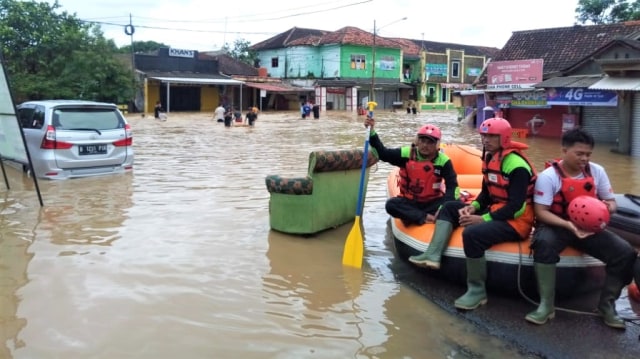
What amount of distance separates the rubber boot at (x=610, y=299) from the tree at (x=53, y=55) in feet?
119

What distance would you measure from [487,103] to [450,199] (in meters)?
23.7

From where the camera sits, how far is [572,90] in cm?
2327

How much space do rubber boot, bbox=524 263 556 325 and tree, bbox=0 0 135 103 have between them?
3606cm

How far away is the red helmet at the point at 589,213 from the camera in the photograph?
4.50 m

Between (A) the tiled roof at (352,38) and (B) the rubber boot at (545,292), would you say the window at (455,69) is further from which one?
(B) the rubber boot at (545,292)

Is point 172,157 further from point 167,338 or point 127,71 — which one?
point 127,71

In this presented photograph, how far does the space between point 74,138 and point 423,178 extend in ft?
22.6

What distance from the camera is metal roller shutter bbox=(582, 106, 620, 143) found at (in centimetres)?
2289

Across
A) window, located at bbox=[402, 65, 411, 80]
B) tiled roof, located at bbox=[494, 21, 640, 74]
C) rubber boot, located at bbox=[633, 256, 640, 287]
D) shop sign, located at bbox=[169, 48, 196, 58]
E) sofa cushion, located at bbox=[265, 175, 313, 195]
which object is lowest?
rubber boot, located at bbox=[633, 256, 640, 287]

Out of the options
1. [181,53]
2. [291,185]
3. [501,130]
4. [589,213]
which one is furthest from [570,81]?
[181,53]

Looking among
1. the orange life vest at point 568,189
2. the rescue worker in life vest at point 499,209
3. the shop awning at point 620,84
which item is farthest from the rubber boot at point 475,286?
the shop awning at point 620,84

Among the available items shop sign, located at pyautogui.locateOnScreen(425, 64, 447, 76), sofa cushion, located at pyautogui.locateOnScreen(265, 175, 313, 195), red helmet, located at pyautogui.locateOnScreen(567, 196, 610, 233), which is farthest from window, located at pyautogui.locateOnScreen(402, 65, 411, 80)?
red helmet, located at pyautogui.locateOnScreen(567, 196, 610, 233)

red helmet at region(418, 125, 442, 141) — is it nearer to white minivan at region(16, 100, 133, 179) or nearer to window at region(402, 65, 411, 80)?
white minivan at region(16, 100, 133, 179)

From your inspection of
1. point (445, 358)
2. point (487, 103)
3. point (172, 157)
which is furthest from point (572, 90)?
point (445, 358)
